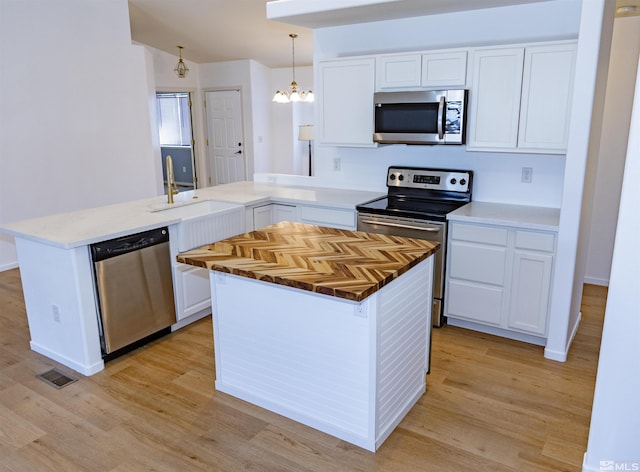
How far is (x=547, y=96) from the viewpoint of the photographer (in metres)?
3.14

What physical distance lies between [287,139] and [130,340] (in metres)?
6.33

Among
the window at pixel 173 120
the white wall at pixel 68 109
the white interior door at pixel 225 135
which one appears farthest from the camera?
the window at pixel 173 120

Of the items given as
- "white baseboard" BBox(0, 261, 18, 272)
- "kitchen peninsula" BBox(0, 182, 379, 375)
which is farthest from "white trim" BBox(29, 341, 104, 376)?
"white baseboard" BBox(0, 261, 18, 272)

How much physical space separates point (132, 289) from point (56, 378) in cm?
68

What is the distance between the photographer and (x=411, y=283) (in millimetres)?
2412

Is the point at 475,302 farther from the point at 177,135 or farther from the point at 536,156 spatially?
the point at 177,135

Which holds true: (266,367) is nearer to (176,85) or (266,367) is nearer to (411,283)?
(411,283)

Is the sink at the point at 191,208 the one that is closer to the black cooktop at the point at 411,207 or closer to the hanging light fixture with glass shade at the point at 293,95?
the black cooktop at the point at 411,207

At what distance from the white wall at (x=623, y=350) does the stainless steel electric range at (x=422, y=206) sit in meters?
1.53

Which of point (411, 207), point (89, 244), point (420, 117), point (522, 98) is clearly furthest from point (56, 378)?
point (522, 98)

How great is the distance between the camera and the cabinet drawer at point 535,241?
9.99 feet

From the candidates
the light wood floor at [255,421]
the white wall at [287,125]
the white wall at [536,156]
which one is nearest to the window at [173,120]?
the white wall at [287,125]

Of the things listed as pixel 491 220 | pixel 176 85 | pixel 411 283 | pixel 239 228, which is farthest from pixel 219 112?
pixel 411 283

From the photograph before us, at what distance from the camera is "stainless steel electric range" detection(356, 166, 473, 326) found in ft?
11.3
